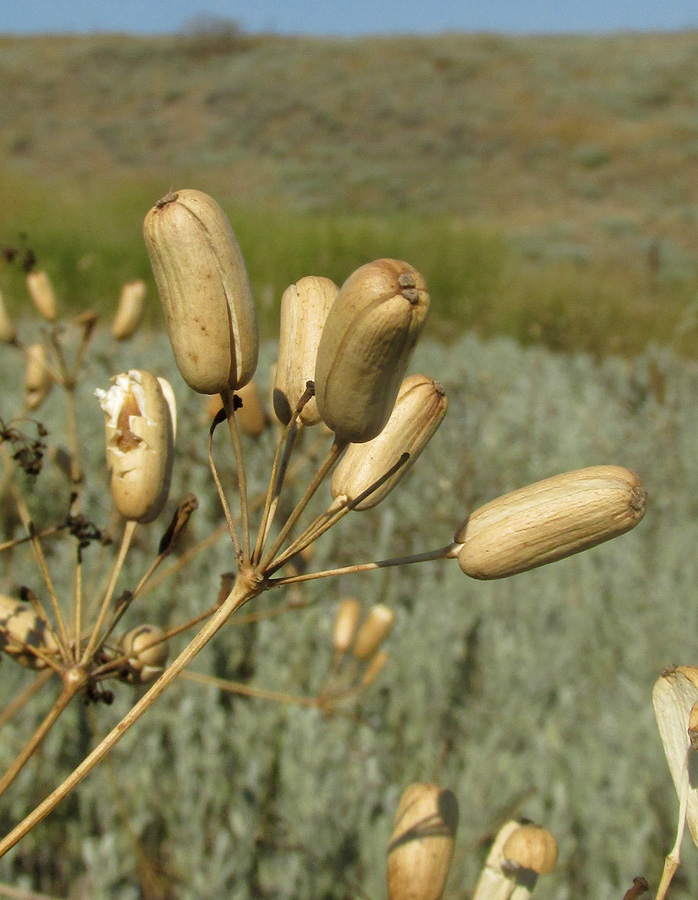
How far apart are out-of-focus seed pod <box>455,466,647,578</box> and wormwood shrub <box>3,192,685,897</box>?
130 cm

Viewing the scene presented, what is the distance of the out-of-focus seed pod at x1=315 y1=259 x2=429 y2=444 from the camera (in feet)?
1.30

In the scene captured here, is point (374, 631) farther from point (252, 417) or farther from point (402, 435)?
point (402, 435)

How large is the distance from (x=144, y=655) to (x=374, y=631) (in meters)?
0.61

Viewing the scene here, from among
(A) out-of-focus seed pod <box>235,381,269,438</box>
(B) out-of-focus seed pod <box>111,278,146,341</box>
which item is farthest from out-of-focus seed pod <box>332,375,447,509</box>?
(B) out-of-focus seed pod <box>111,278,146,341</box>

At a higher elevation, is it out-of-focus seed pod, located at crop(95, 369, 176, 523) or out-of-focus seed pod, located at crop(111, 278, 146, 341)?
out-of-focus seed pod, located at crop(111, 278, 146, 341)

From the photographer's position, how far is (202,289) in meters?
Result: 0.47

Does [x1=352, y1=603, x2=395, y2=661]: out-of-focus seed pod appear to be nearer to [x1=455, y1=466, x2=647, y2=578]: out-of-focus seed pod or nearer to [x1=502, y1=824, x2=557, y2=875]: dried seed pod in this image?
[x1=502, y1=824, x2=557, y2=875]: dried seed pod

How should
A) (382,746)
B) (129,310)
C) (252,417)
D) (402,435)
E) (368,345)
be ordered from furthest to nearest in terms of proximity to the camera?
(382,746), (129,310), (252,417), (402,435), (368,345)

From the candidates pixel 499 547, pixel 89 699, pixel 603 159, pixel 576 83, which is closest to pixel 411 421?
pixel 499 547

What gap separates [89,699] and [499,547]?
0.29 metres

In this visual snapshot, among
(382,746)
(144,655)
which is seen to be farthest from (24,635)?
(382,746)

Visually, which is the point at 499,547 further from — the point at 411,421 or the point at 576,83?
the point at 576,83

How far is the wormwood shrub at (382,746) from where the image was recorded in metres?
1.72

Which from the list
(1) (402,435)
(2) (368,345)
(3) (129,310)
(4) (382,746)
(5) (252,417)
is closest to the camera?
(2) (368,345)
